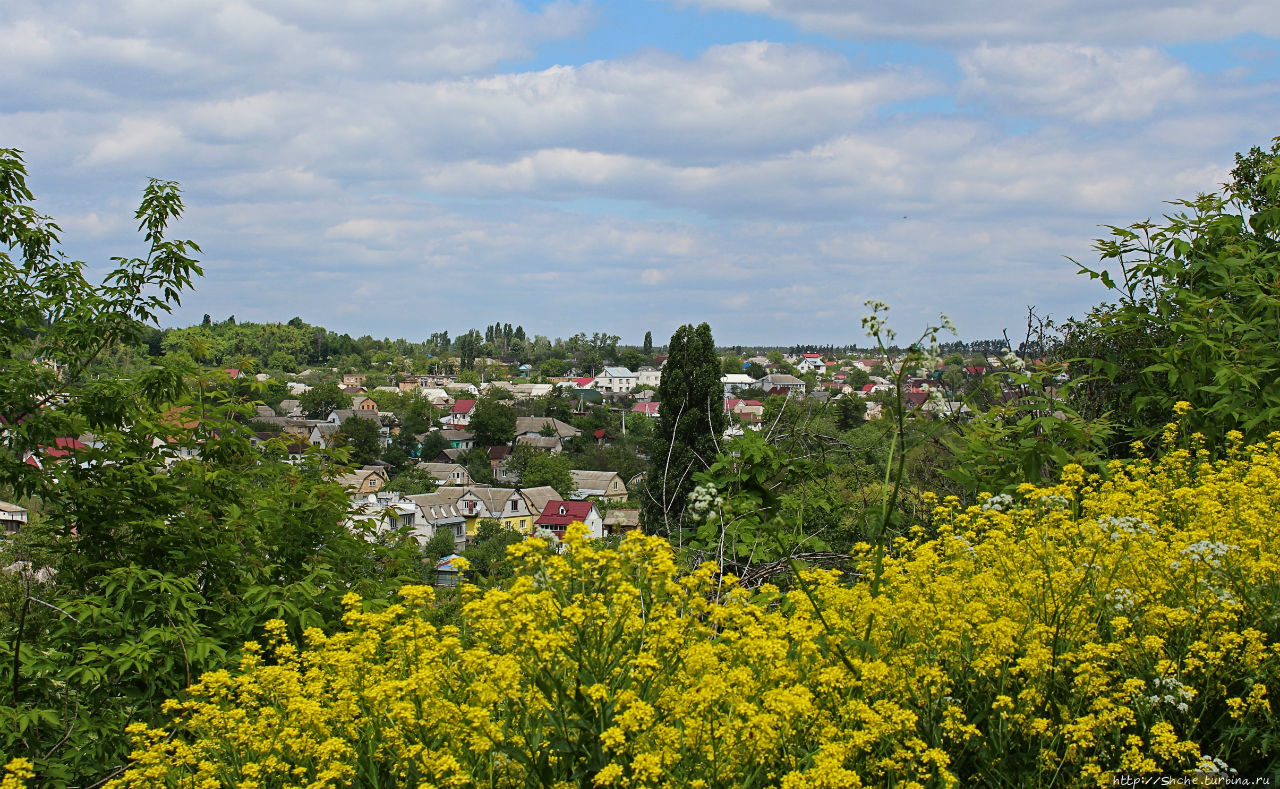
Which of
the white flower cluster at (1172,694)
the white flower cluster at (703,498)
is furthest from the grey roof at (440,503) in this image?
the white flower cluster at (1172,694)

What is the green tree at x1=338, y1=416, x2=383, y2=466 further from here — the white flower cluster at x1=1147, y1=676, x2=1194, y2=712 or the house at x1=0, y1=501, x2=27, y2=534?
the white flower cluster at x1=1147, y1=676, x2=1194, y2=712

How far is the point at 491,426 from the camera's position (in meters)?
84.8

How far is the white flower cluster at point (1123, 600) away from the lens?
2812mm

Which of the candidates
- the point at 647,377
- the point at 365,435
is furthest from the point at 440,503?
the point at 647,377

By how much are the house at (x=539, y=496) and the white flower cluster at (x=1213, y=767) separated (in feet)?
161

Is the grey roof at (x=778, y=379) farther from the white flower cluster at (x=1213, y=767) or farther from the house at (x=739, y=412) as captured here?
the white flower cluster at (x=1213, y=767)

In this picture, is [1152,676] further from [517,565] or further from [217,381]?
[217,381]

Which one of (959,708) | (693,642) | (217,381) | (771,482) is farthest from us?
(771,482)

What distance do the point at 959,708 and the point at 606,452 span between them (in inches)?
2689

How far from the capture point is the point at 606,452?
70.6 m

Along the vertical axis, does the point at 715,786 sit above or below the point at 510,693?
below

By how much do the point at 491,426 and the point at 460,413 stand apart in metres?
19.4

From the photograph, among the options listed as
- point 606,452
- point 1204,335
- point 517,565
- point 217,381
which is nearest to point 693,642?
point 517,565

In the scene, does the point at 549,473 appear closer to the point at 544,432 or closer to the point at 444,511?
the point at 444,511
